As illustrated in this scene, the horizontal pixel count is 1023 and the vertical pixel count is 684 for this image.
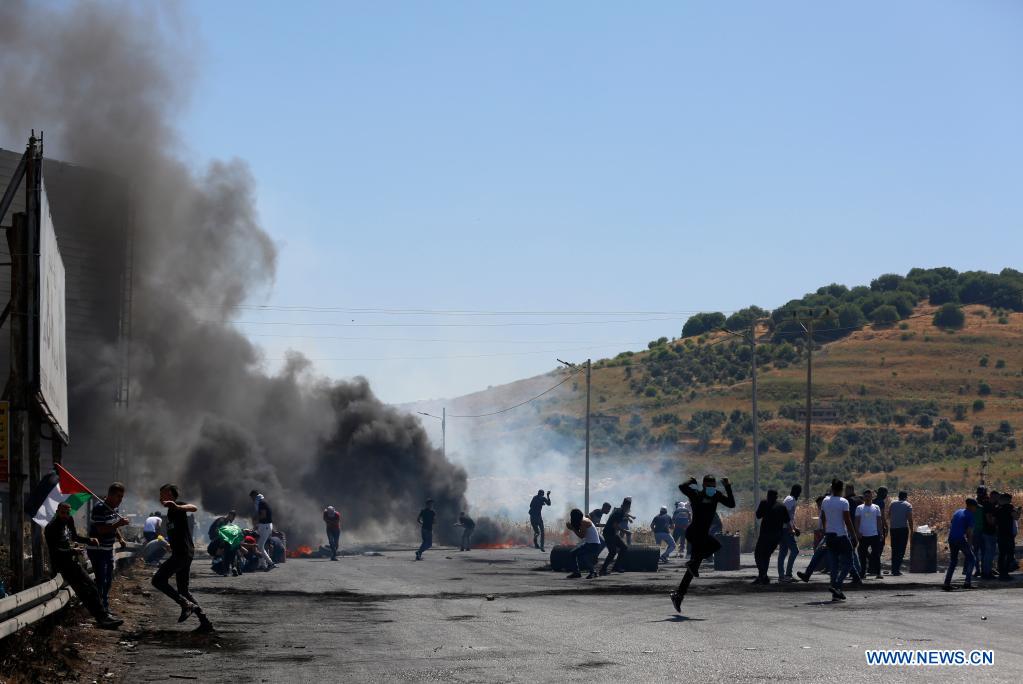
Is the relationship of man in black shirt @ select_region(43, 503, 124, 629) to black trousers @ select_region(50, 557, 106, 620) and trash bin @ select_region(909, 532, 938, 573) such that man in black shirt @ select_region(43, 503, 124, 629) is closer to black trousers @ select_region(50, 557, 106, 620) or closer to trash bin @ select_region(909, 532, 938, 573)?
black trousers @ select_region(50, 557, 106, 620)

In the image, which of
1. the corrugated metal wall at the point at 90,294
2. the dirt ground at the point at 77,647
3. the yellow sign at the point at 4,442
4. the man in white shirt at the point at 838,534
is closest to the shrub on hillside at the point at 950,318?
the corrugated metal wall at the point at 90,294

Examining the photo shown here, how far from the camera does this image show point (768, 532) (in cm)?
2156

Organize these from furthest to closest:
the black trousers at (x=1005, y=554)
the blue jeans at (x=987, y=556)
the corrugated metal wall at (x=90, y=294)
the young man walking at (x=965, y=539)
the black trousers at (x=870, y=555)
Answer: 1. the corrugated metal wall at (x=90, y=294)
2. the black trousers at (x=870, y=555)
3. the black trousers at (x=1005, y=554)
4. the blue jeans at (x=987, y=556)
5. the young man walking at (x=965, y=539)

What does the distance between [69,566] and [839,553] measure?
34.3 ft

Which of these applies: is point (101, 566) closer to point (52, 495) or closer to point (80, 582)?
point (52, 495)

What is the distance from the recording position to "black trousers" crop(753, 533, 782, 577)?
21.3 m

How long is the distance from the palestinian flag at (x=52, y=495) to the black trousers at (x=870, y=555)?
14.1 meters

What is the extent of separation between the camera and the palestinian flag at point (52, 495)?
14758 millimetres

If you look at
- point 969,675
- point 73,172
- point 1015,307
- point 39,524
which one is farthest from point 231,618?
point 1015,307

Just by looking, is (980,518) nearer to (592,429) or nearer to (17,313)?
(17,313)

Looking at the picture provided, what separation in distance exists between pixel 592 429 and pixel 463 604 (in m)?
83.8

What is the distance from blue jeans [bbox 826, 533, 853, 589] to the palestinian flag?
10.1 meters

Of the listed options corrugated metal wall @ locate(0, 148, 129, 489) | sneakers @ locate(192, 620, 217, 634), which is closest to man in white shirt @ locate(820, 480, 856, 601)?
sneakers @ locate(192, 620, 217, 634)

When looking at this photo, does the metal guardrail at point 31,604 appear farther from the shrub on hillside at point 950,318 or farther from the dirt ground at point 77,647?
the shrub on hillside at point 950,318
